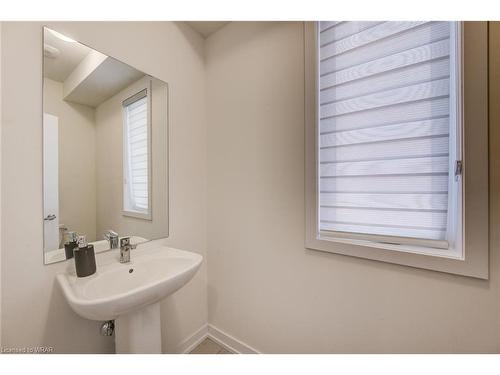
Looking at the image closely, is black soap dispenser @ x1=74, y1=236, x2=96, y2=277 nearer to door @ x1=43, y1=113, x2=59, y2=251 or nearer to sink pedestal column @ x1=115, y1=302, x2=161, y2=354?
door @ x1=43, y1=113, x2=59, y2=251

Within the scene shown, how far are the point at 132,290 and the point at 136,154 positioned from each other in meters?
0.73

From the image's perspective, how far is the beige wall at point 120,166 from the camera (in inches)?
40.5

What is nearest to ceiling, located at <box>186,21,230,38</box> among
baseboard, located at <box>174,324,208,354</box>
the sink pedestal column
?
the sink pedestal column

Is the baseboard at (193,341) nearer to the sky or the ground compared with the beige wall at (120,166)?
nearer to the ground

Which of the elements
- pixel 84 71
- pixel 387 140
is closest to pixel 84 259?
pixel 84 71

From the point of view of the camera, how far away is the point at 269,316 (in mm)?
1221

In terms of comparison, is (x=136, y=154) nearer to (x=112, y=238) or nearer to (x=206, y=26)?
(x=112, y=238)

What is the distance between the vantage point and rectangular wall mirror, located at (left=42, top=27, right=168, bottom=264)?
0.86m

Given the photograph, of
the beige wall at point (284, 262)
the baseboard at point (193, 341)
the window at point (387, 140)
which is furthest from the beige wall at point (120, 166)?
the window at point (387, 140)

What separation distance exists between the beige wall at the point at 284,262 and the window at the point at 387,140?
0.28ft

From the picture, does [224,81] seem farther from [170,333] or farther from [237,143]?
[170,333]

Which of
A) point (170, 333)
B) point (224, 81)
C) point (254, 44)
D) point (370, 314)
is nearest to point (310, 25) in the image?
point (254, 44)

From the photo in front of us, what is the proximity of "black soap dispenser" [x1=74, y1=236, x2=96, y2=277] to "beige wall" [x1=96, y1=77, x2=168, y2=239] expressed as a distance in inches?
5.4

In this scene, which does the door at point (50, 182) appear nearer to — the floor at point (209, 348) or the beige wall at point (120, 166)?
the beige wall at point (120, 166)
